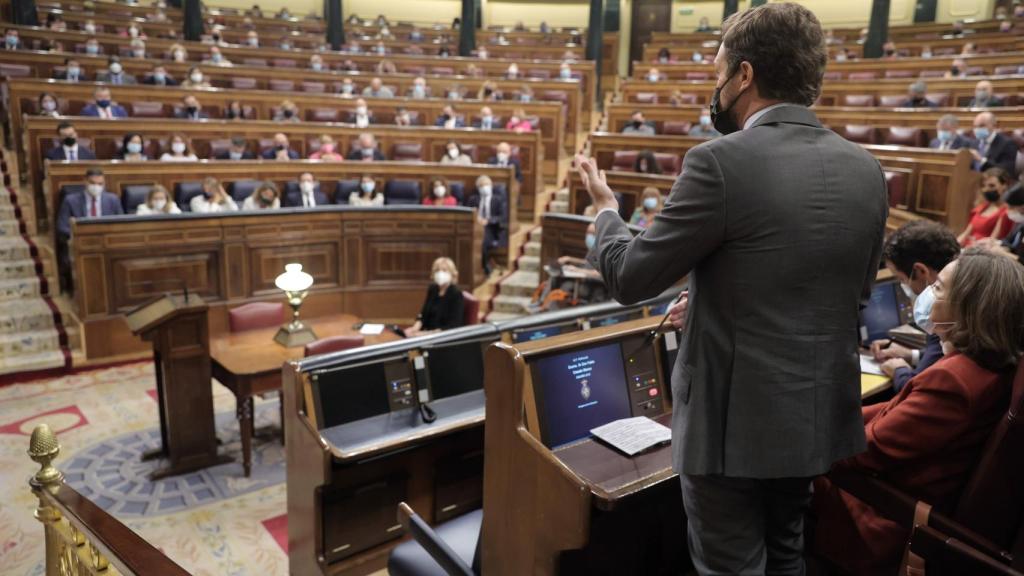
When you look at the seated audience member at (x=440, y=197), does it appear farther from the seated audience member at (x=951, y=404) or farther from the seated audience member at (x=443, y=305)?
the seated audience member at (x=951, y=404)

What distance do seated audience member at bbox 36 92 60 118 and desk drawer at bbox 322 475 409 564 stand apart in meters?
6.15

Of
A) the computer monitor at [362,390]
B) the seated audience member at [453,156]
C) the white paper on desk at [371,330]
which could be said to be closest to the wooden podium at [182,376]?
the white paper on desk at [371,330]

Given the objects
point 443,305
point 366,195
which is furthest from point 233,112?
point 443,305

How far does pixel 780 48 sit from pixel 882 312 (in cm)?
259

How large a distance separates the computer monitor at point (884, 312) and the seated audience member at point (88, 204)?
5.24 metres

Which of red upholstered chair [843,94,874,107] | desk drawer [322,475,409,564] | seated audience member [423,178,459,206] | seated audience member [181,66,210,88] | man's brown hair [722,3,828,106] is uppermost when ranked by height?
seated audience member [181,66,210,88]

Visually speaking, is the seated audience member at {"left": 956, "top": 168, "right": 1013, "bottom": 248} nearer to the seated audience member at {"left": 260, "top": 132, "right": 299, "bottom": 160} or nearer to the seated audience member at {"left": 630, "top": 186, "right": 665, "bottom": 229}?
the seated audience member at {"left": 630, "top": 186, "right": 665, "bottom": 229}

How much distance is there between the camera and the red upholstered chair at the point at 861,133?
747cm

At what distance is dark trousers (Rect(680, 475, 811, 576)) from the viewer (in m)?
1.21

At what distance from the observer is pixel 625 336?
2.06 metres

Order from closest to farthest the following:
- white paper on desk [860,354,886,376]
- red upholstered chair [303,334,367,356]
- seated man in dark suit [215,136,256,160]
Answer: white paper on desk [860,354,886,376]
red upholstered chair [303,334,367,356]
seated man in dark suit [215,136,256,160]

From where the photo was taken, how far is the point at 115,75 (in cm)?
870

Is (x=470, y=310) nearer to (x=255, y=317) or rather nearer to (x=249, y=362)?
(x=255, y=317)

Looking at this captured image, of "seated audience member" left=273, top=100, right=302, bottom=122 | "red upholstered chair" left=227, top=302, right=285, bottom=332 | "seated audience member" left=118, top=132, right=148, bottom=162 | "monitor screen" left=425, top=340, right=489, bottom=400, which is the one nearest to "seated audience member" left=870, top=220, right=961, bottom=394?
"monitor screen" left=425, top=340, right=489, bottom=400
